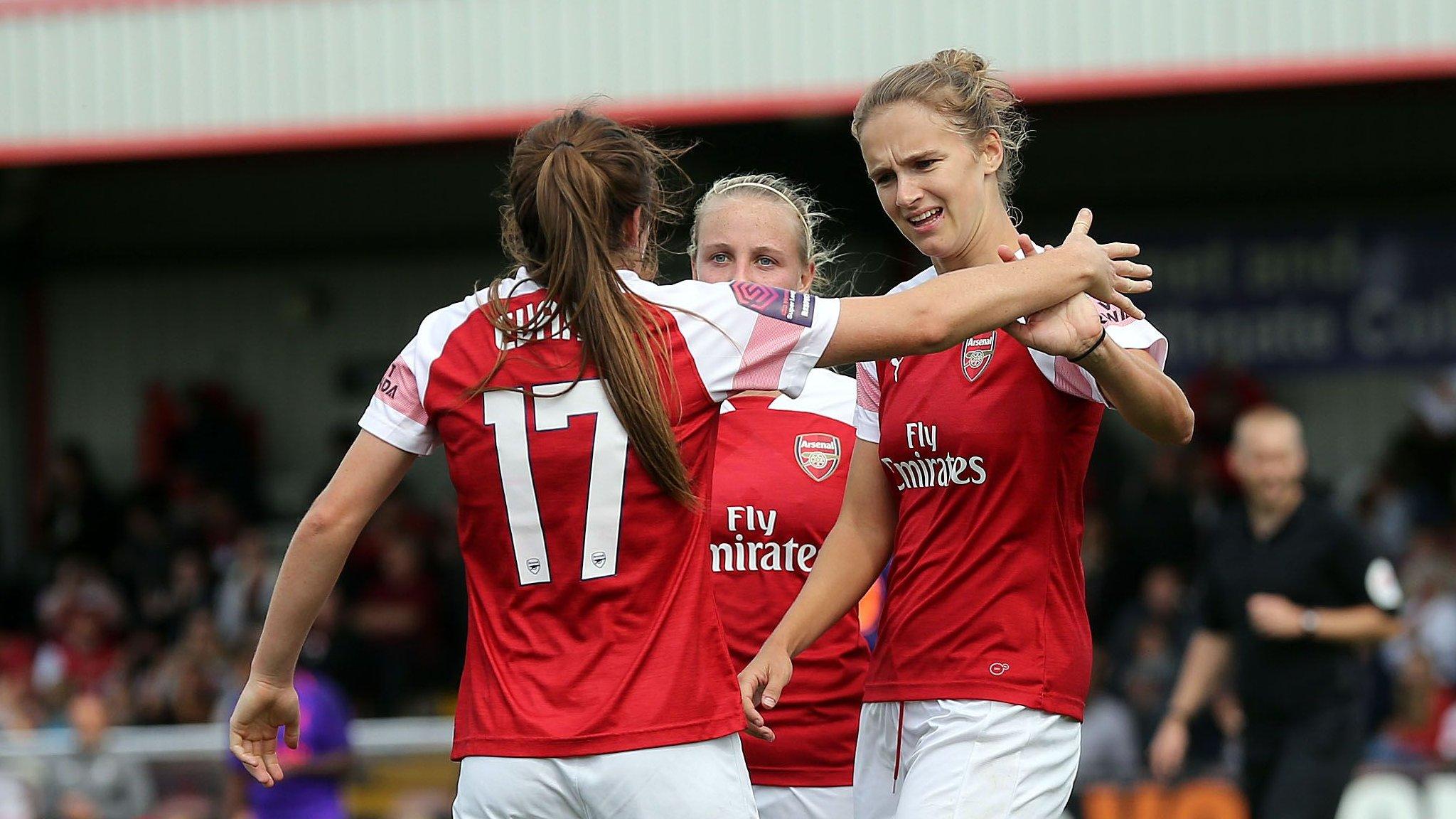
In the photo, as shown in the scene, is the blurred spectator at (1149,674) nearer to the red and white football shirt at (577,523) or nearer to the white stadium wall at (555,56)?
the white stadium wall at (555,56)

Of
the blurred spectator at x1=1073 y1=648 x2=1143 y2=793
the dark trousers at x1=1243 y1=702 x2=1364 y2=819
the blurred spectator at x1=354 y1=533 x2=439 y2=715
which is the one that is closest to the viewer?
the dark trousers at x1=1243 y1=702 x2=1364 y2=819

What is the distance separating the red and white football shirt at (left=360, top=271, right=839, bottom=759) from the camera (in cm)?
272

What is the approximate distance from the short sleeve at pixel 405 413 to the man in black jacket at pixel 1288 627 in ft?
13.1

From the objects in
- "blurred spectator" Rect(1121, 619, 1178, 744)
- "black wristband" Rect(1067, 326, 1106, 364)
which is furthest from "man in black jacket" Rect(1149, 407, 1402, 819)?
"black wristband" Rect(1067, 326, 1106, 364)

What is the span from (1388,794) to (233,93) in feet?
24.2

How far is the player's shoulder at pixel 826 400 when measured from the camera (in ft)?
13.5

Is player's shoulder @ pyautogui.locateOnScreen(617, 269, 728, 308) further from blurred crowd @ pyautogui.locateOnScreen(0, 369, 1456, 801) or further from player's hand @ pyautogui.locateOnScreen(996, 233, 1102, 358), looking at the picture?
blurred crowd @ pyautogui.locateOnScreen(0, 369, 1456, 801)

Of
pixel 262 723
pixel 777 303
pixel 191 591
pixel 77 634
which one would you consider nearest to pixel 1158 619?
pixel 191 591

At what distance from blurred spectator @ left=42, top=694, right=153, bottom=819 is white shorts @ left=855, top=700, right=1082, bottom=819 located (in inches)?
230

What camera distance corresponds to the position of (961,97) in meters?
3.32

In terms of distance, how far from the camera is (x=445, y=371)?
9.20 ft

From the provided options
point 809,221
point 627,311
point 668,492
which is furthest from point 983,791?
point 809,221

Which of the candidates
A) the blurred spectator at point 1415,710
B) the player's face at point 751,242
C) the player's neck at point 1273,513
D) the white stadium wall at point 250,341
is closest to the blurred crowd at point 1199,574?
the blurred spectator at point 1415,710

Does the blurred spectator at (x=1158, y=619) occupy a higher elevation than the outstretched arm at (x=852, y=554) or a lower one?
lower
